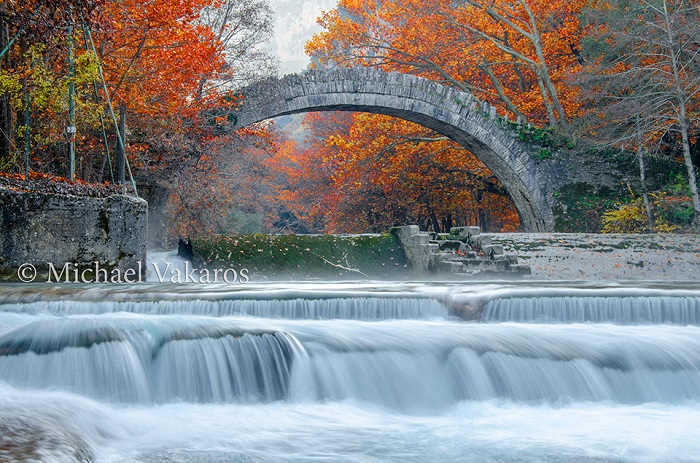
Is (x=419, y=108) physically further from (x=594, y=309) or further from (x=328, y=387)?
(x=328, y=387)

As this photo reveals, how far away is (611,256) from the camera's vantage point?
15.0m

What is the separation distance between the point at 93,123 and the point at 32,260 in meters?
4.94

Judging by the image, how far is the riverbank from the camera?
14.7m

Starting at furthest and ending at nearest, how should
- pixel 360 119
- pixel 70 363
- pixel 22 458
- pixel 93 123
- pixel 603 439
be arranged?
pixel 360 119, pixel 93 123, pixel 70 363, pixel 603 439, pixel 22 458

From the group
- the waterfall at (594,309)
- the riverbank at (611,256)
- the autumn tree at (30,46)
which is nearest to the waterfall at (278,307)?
the waterfall at (594,309)

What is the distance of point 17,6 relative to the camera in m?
10.7

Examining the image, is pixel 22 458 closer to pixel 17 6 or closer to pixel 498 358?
pixel 498 358

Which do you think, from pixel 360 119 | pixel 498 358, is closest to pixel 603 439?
pixel 498 358

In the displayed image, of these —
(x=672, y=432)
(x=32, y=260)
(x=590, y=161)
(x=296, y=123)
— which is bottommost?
(x=672, y=432)

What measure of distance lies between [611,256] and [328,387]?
33.9 ft

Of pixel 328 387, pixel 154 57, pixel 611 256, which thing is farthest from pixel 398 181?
pixel 328 387

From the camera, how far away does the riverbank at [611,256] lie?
14719 mm

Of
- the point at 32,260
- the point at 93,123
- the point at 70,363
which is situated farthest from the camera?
the point at 93,123

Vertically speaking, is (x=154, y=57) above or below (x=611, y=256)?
above
